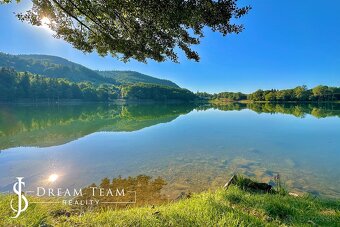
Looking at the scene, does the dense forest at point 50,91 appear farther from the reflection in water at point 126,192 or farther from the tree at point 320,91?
the reflection in water at point 126,192

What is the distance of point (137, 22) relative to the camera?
752cm

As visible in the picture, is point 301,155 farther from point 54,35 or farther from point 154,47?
point 54,35

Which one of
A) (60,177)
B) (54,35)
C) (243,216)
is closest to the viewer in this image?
(243,216)

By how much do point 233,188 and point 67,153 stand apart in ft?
38.5

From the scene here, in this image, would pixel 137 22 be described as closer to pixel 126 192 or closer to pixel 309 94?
pixel 126 192

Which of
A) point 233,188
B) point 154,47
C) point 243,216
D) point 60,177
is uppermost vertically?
point 154,47

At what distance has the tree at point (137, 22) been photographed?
5859 millimetres

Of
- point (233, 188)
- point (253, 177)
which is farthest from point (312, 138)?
point (233, 188)

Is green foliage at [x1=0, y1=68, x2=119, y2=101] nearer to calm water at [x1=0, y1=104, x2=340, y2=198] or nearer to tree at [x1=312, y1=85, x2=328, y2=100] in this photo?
calm water at [x1=0, y1=104, x2=340, y2=198]

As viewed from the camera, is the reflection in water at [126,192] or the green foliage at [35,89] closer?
the reflection in water at [126,192]

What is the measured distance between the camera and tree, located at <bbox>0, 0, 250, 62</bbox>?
19.2ft

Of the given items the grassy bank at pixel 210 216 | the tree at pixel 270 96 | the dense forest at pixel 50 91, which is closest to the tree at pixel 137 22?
the grassy bank at pixel 210 216

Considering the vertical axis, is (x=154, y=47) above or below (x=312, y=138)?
above

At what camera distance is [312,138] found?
21.7 metres
